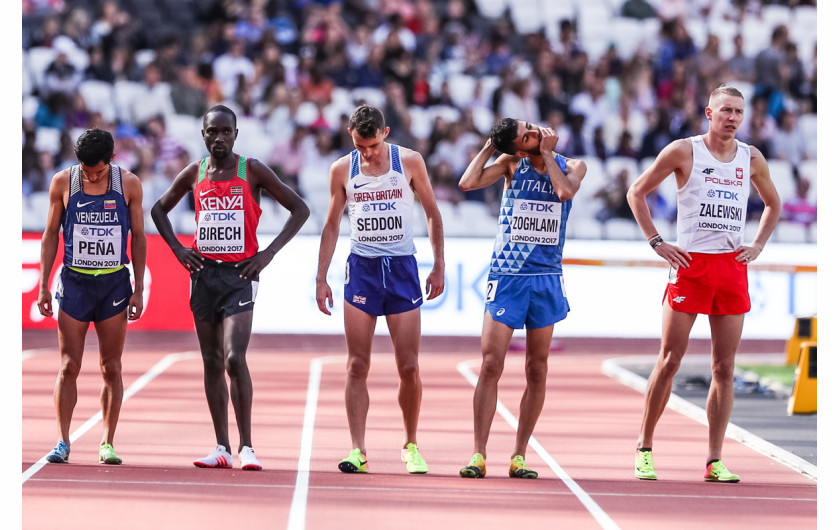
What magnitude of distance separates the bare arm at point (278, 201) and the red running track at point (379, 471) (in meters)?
1.14

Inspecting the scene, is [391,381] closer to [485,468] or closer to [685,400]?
[685,400]

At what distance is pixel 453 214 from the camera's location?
19.0 m

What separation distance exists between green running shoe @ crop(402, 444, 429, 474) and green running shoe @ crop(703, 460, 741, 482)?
158 centimetres

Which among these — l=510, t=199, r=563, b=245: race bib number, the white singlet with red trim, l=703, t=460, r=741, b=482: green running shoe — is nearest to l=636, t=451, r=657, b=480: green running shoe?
l=703, t=460, r=741, b=482: green running shoe

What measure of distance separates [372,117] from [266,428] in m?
3.11

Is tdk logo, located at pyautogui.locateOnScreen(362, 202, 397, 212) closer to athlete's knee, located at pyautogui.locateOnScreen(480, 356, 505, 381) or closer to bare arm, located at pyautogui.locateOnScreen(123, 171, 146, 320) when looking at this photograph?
athlete's knee, located at pyautogui.locateOnScreen(480, 356, 505, 381)

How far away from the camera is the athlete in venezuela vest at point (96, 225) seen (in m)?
7.75

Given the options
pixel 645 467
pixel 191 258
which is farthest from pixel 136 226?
pixel 645 467

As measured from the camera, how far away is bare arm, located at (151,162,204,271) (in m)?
7.64

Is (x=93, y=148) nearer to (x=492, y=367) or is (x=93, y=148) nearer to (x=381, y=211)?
(x=381, y=211)

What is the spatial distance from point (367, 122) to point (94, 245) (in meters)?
1.71

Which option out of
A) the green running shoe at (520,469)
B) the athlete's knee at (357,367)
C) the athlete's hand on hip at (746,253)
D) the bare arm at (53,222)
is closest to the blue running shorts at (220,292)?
the athlete's knee at (357,367)

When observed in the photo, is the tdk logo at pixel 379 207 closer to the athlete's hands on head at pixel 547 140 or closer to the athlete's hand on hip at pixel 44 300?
the athlete's hands on head at pixel 547 140

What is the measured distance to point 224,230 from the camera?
25.1 ft
